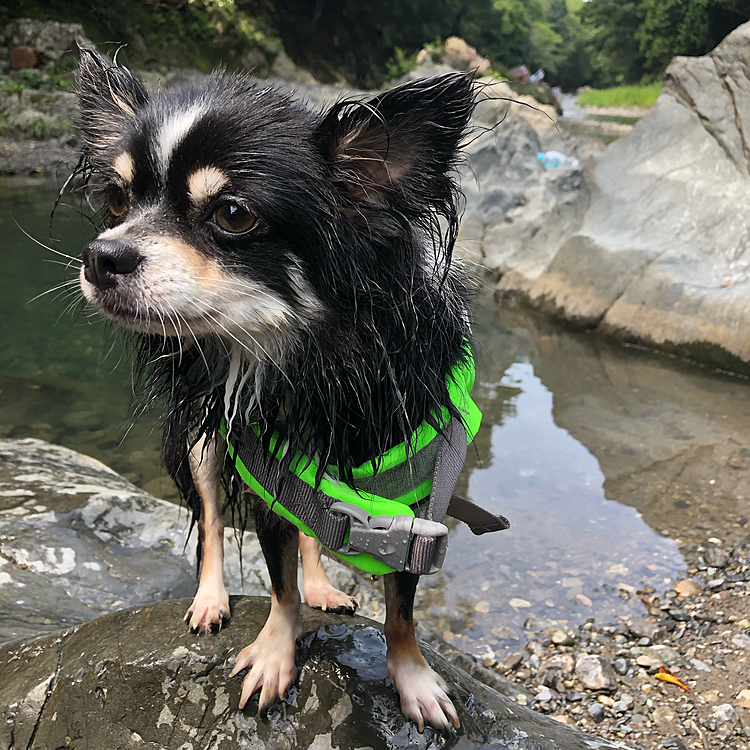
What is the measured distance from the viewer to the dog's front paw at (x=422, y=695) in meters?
1.74

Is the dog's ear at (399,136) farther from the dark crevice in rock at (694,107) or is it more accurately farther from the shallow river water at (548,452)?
the dark crevice in rock at (694,107)

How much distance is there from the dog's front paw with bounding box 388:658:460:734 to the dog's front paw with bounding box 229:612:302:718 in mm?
280

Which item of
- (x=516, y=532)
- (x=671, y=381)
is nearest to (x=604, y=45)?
(x=671, y=381)

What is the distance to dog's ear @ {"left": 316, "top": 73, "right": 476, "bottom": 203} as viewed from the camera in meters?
1.37

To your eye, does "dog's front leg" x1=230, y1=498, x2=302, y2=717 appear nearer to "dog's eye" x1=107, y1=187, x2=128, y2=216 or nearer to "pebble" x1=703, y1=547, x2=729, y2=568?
"dog's eye" x1=107, y1=187, x2=128, y2=216

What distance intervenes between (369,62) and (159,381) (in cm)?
3451

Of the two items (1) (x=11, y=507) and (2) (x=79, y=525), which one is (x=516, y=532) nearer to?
(2) (x=79, y=525)

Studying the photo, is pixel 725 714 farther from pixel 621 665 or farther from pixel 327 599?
pixel 327 599

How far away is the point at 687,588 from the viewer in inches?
128

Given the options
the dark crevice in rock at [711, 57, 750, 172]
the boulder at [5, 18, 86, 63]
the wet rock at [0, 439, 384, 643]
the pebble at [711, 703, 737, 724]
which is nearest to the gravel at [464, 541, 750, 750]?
the pebble at [711, 703, 737, 724]

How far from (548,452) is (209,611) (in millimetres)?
3183

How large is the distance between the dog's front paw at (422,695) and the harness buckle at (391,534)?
361 millimetres

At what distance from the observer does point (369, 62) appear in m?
32.7

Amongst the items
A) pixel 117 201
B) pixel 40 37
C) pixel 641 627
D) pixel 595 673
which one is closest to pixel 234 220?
pixel 117 201
